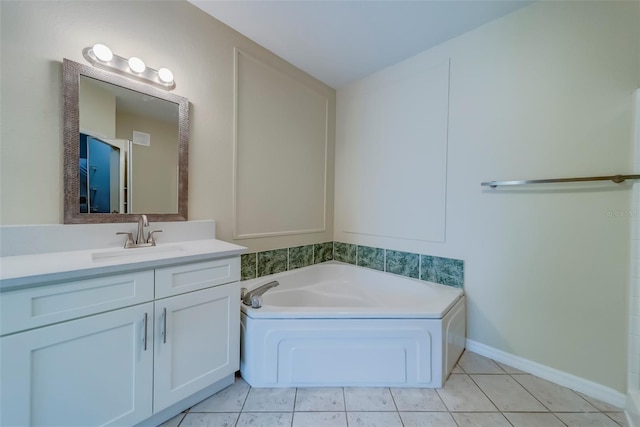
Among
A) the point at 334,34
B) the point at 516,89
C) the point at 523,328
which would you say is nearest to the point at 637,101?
the point at 516,89

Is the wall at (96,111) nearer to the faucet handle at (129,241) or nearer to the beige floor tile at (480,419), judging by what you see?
the faucet handle at (129,241)

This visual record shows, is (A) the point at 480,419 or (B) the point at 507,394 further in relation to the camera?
(B) the point at 507,394

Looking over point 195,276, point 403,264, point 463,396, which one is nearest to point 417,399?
point 463,396

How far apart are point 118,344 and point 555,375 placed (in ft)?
8.08

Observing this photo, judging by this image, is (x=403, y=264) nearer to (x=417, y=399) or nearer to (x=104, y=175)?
(x=417, y=399)

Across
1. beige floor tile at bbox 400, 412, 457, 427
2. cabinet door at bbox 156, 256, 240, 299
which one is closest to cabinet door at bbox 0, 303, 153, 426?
cabinet door at bbox 156, 256, 240, 299

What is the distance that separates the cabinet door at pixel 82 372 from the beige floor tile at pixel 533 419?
1.81 meters

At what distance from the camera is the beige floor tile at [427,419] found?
4.15 feet

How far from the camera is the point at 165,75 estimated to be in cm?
158

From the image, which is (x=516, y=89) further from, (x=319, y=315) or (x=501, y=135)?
(x=319, y=315)

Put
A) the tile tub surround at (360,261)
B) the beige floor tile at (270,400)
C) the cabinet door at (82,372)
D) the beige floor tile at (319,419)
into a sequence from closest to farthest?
1. the cabinet door at (82,372)
2. the beige floor tile at (319,419)
3. the beige floor tile at (270,400)
4. the tile tub surround at (360,261)

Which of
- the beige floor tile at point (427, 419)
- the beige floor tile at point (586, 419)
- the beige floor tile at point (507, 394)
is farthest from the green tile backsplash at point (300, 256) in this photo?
the beige floor tile at point (586, 419)

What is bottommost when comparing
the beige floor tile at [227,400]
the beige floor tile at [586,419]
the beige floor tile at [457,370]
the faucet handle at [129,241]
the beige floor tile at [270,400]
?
the beige floor tile at [227,400]

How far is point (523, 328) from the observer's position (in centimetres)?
172
